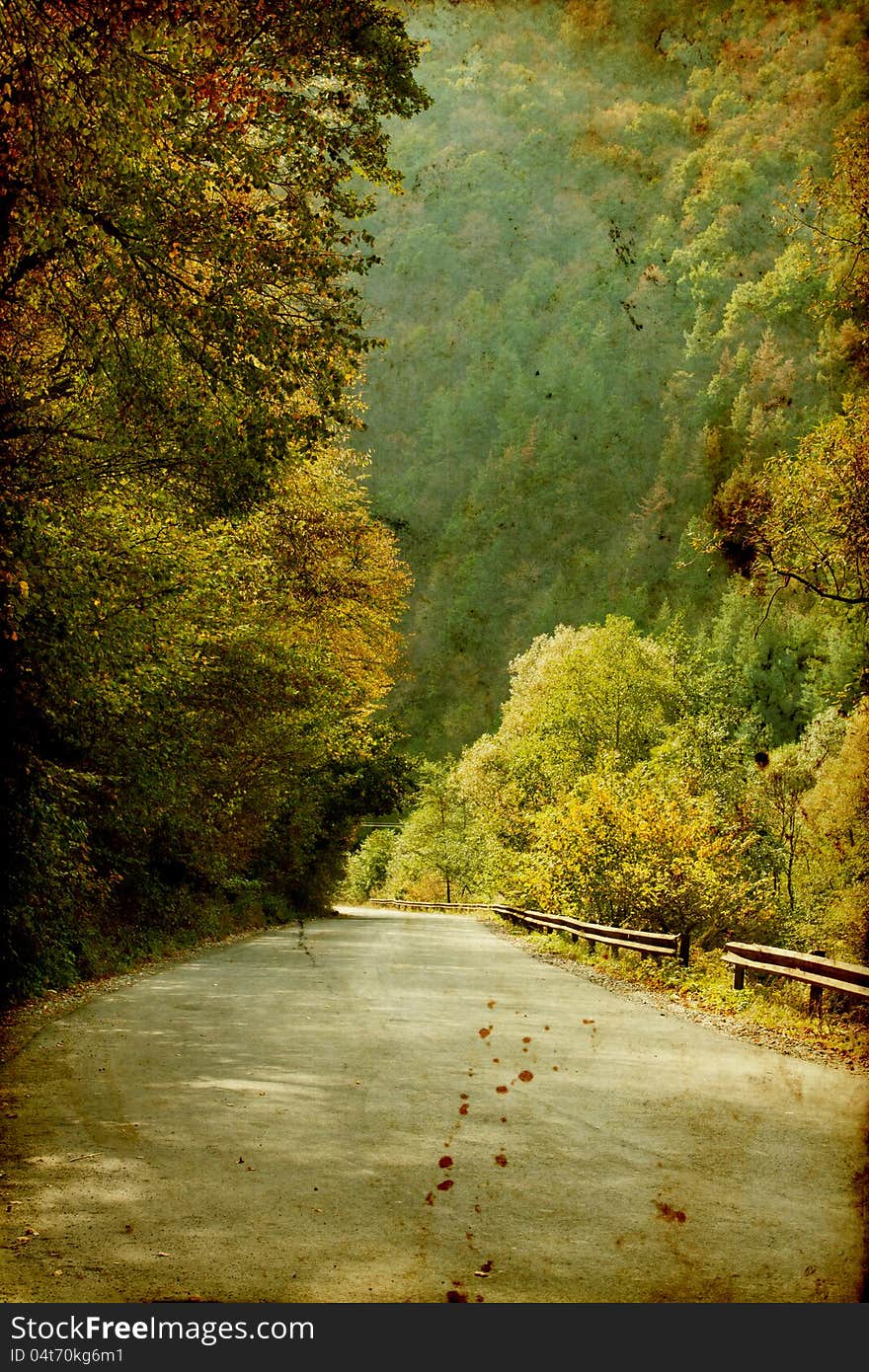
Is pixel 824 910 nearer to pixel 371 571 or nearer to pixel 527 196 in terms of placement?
pixel 371 571

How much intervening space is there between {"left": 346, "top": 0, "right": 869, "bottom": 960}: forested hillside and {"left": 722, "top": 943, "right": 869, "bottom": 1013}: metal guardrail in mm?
4805

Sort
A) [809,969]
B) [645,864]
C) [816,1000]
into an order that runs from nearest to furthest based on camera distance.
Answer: [816,1000] → [809,969] → [645,864]

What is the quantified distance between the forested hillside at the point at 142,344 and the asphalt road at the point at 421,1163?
12.5ft

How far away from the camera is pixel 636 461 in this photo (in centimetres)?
11475

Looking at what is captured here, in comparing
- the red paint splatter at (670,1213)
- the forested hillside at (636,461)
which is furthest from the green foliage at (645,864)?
the red paint splatter at (670,1213)

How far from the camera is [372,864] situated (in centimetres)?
9631

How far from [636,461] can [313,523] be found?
8899cm

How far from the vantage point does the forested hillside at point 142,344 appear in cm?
805

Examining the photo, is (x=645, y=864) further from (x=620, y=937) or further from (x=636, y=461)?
(x=636, y=461)

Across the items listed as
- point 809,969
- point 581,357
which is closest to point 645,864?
point 809,969

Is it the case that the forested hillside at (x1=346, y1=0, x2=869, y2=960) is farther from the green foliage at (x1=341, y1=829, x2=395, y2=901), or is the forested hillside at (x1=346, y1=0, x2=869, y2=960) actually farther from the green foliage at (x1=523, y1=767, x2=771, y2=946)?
the green foliage at (x1=341, y1=829, x2=395, y2=901)

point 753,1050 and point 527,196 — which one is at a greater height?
point 527,196

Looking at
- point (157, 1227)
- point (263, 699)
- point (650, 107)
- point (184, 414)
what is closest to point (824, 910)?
point (263, 699)

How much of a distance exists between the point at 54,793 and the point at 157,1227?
874cm
